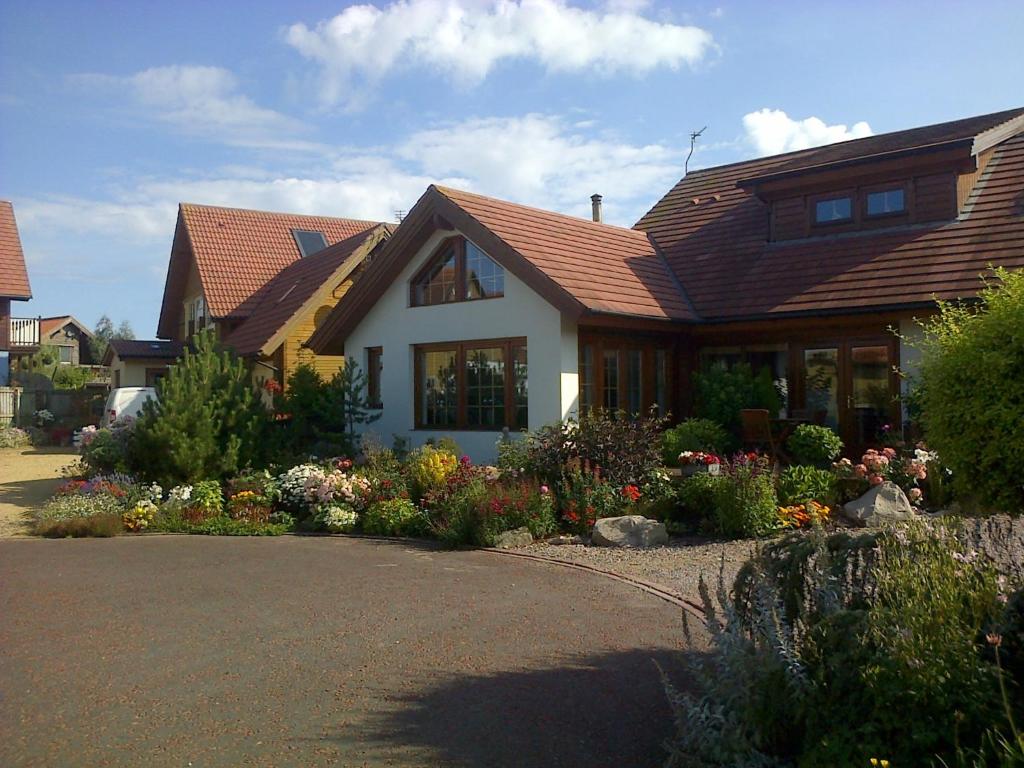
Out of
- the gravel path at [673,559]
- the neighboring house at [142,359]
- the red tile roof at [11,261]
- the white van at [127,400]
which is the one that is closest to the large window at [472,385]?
the gravel path at [673,559]

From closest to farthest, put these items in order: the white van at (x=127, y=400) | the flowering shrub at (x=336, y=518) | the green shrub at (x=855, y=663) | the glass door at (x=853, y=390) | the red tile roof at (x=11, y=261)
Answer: the green shrub at (x=855, y=663) → the flowering shrub at (x=336, y=518) → the glass door at (x=853, y=390) → the white van at (x=127, y=400) → the red tile roof at (x=11, y=261)

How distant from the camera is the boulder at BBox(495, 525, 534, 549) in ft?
37.4

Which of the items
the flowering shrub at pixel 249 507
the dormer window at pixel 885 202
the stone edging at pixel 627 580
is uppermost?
the dormer window at pixel 885 202

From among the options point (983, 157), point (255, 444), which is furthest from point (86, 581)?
point (983, 157)

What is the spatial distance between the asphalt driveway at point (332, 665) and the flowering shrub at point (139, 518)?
3.24 metres

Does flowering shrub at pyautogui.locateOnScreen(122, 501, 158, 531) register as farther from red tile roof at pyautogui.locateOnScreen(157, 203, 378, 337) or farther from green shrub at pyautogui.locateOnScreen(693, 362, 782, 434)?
red tile roof at pyautogui.locateOnScreen(157, 203, 378, 337)

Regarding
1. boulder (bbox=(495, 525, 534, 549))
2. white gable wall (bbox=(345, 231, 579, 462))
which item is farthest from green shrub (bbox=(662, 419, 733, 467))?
boulder (bbox=(495, 525, 534, 549))

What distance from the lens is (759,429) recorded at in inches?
607

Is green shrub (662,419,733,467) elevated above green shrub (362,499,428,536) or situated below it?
above

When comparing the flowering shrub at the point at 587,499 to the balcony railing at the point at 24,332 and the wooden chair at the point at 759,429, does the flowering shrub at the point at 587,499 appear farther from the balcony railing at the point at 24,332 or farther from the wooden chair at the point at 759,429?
the balcony railing at the point at 24,332

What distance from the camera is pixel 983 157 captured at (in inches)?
697

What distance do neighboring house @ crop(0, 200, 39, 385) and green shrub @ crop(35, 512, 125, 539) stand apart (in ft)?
71.0

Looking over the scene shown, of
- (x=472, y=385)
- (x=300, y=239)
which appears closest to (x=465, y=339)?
(x=472, y=385)

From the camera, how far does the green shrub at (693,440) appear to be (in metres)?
15.0
